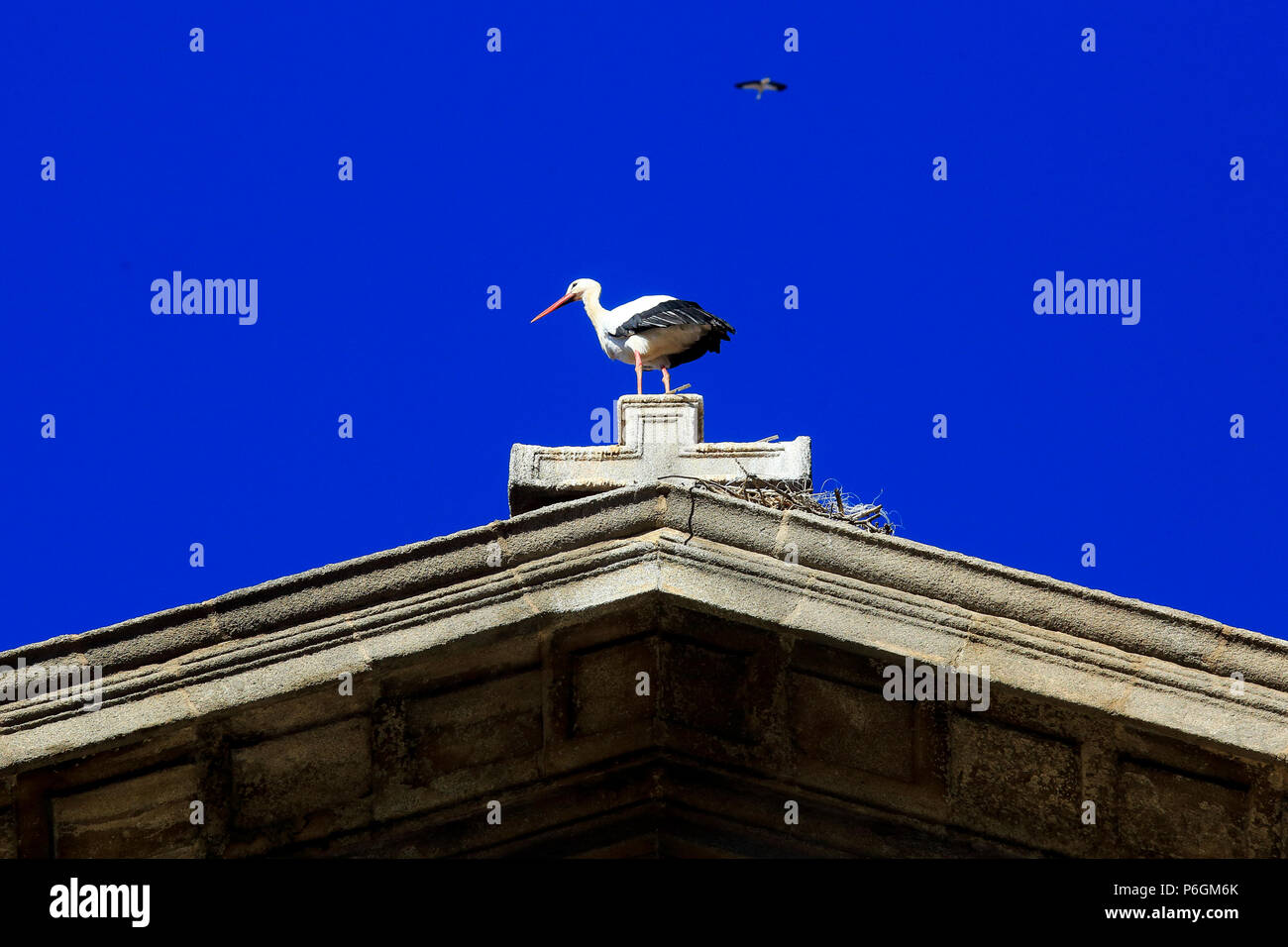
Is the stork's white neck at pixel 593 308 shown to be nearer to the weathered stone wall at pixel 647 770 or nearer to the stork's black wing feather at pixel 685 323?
the stork's black wing feather at pixel 685 323

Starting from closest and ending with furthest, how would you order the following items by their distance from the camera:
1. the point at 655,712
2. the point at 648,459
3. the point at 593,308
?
the point at 655,712 → the point at 648,459 → the point at 593,308

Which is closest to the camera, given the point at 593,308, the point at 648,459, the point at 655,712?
the point at 655,712

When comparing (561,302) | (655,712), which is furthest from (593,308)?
A: (655,712)

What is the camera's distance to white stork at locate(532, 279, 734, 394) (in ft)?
51.8

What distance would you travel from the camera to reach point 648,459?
14203 mm

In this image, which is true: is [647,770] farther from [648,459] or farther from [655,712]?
[648,459]

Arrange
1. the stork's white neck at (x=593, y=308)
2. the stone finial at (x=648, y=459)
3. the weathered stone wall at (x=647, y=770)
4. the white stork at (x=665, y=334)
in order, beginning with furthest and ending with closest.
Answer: the stork's white neck at (x=593, y=308) → the white stork at (x=665, y=334) → the stone finial at (x=648, y=459) → the weathered stone wall at (x=647, y=770)

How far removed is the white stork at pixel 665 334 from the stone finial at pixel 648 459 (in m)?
1.18

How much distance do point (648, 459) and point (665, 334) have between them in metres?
1.79

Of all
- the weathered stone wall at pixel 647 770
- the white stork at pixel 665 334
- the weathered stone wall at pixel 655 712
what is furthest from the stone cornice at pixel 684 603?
the white stork at pixel 665 334

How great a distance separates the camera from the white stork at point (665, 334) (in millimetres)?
15773

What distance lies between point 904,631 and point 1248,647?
1554mm

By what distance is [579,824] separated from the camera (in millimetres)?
11547
